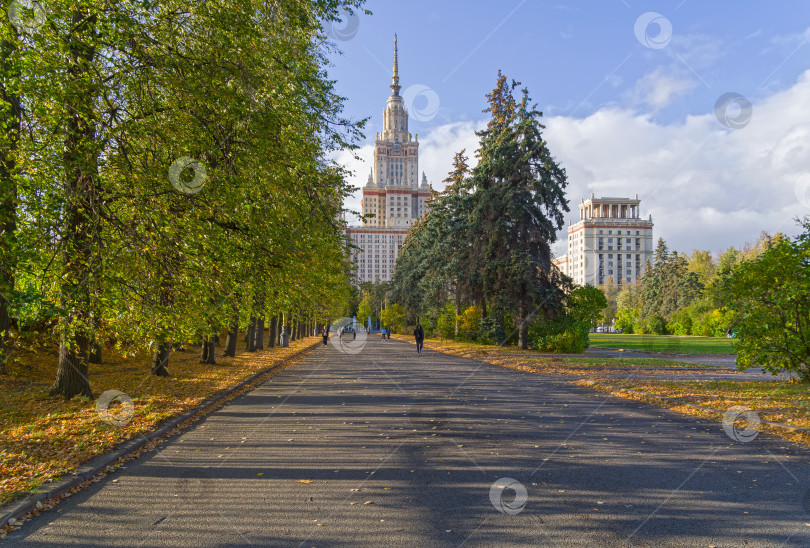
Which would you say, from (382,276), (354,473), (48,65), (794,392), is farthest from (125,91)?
(382,276)

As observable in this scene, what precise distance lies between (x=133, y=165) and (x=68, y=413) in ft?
15.2

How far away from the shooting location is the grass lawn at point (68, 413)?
6.11 meters

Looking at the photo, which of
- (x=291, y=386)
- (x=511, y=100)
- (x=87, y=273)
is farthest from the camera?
(x=511, y=100)

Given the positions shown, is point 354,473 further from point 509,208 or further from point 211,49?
point 509,208

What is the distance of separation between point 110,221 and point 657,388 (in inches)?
516

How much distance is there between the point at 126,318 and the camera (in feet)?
31.5

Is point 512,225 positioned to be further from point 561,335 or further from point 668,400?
point 668,400

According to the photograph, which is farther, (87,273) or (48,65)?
(87,273)

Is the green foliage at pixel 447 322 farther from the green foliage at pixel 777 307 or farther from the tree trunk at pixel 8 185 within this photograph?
the tree trunk at pixel 8 185

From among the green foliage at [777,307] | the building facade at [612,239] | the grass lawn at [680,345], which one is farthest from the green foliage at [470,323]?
the building facade at [612,239]

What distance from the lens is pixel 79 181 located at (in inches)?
348

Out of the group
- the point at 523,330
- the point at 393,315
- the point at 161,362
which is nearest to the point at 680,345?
the point at 523,330

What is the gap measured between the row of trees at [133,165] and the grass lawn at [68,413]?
1.20 meters

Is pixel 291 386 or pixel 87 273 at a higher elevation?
pixel 87 273
